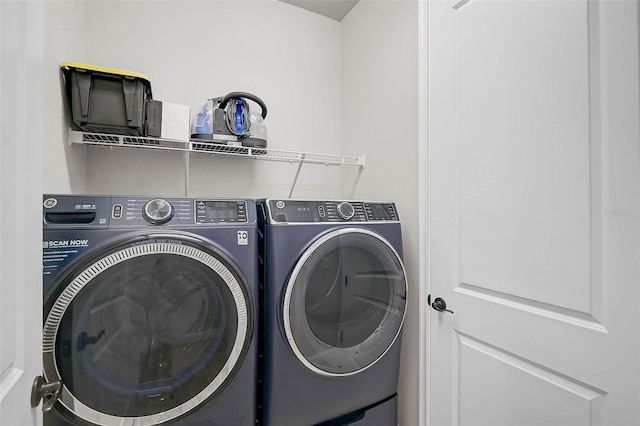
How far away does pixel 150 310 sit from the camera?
3.50 ft

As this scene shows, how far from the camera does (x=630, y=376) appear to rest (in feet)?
2.64

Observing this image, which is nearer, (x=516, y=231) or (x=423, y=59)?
(x=516, y=231)

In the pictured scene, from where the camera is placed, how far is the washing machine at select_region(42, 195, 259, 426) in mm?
937

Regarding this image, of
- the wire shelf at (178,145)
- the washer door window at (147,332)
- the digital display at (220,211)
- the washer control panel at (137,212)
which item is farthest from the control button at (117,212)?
the wire shelf at (178,145)

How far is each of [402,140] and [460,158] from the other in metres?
0.45

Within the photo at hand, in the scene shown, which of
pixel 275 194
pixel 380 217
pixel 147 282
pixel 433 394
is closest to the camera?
pixel 147 282

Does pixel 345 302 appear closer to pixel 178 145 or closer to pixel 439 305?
pixel 439 305

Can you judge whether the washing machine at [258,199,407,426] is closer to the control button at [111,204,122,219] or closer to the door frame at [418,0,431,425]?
the door frame at [418,0,431,425]

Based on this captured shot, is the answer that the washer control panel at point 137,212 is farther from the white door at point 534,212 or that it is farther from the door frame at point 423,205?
the white door at point 534,212

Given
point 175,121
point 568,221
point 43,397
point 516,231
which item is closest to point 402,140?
point 516,231

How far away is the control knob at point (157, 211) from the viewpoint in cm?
104

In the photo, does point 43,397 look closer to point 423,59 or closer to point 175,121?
point 175,121

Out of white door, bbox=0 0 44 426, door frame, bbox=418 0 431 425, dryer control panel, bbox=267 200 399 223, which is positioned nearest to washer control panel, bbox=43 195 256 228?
dryer control panel, bbox=267 200 399 223

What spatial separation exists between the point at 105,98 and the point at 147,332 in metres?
1.02
